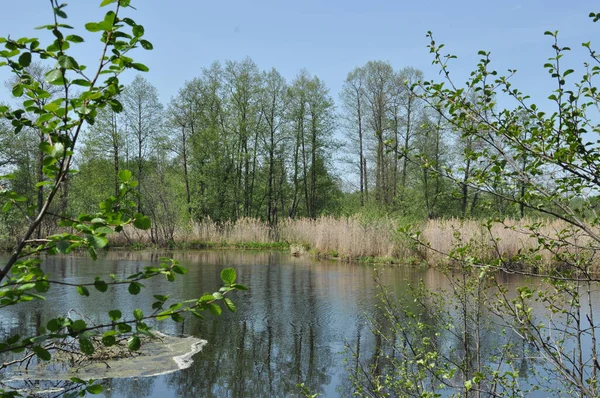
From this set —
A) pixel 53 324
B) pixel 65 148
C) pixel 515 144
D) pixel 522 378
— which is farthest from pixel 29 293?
pixel 522 378

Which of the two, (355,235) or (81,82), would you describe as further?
(355,235)

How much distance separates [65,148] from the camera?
122 centimetres

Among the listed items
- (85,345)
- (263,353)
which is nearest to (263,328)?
(263,353)

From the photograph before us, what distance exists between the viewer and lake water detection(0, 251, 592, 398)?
15.0ft

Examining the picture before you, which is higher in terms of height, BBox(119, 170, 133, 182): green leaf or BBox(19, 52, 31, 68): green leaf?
BBox(19, 52, 31, 68): green leaf

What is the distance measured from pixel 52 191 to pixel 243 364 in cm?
426

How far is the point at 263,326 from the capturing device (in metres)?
6.89

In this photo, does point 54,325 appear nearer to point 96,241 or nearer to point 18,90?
point 96,241

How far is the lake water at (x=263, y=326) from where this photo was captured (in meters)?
4.58

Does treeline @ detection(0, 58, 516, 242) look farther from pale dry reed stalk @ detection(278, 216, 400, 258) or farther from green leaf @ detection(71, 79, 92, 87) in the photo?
green leaf @ detection(71, 79, 92, 87)

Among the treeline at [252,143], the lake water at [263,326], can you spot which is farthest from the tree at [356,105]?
the lake water at [263,326]

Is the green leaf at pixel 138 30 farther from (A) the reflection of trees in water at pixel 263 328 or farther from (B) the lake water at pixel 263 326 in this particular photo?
(A) the reflection of trees in water at pixel 263 328

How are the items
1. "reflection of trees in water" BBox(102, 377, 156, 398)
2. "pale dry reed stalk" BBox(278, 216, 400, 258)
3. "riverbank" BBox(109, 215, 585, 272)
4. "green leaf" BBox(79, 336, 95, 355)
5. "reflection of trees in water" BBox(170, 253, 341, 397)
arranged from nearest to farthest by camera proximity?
1. "green leaf" BBox(79, 336, 95, 355)
2. "reflection of trees in water" BBox(102, 377, 156, 398)
3. "reflection of trees in water" BBox(170, 253, 341, 397)
4. "riverbank" BBox(109, 215, 585, 272)
5. "pale dry reed stalk" BBox(278, 216, 400, 258)

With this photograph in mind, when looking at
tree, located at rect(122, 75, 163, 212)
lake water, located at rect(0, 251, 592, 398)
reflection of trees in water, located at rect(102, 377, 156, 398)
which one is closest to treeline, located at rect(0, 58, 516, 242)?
tree, located at rect(122, 75, 163, 212)
